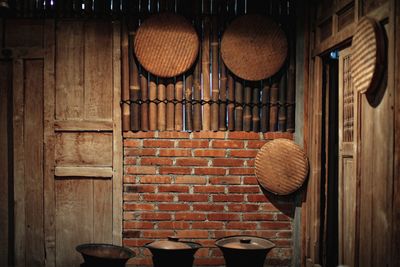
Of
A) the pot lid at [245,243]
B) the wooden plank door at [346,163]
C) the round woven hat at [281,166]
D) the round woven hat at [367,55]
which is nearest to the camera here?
the round woven hat at [367,55]

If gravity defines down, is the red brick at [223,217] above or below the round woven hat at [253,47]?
below

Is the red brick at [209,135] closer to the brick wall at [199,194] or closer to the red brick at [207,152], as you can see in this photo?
the brick wall at [199,194]

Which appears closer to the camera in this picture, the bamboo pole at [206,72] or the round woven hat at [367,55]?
the round woven hat at [367,55]

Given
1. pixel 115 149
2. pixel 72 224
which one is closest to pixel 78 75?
pixel 115 149

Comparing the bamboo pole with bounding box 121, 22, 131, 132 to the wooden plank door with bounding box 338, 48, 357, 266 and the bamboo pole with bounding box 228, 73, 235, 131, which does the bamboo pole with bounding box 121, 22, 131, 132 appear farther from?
the wooden plank door with bounding box 338, 48, 357, 266

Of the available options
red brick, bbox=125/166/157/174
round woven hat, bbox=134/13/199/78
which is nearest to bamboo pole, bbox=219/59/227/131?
round woven hat, bbox=134/13/199/78

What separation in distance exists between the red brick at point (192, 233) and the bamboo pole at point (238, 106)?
3.84 ft

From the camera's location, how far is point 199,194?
4.84 metres

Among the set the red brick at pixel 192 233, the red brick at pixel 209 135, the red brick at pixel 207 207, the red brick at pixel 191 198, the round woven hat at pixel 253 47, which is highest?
the round woven hat at pixel 253 47

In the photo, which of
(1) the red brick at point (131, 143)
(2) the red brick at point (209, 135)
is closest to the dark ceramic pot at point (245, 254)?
(2) the red brick at point (209, 135)

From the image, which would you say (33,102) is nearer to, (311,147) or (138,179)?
(138,179)

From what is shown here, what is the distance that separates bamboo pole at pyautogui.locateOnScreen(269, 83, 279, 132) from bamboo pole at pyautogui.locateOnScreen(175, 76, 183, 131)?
968 millimetres

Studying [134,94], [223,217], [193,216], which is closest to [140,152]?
[134,94]

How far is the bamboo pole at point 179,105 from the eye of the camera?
4824mm
